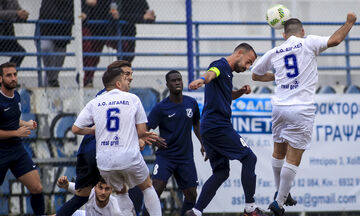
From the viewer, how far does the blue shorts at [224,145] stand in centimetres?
915

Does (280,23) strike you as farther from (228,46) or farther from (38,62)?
(228,46)

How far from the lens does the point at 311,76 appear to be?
29.5ft

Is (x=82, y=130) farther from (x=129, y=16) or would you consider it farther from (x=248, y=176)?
(x=129, y=16)

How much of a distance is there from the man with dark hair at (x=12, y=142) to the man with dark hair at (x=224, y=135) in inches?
111

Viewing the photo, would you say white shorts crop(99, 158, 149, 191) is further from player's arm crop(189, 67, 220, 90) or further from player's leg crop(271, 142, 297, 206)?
player's leg crop(271, 142, 297, 206)

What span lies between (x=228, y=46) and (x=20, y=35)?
17.3ft

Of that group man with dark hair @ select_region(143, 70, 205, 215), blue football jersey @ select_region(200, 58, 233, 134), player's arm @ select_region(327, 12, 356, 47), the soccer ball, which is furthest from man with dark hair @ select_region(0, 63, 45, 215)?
player's arm @ select_region(327, 12, 356, 47)

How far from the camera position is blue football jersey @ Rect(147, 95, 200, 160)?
1026 centimetres

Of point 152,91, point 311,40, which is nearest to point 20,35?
point 152,91

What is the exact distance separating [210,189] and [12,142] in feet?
11.0

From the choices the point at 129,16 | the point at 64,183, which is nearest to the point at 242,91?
the point at 64,183

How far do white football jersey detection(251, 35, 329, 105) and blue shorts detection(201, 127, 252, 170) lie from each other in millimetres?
734

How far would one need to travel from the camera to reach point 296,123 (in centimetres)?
897

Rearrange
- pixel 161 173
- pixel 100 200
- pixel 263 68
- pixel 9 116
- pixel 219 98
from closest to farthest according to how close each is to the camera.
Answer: pixel 219 98 → pixel 263 68 → pixel 100 200 → pixel 161 173 → pixel 9 116
